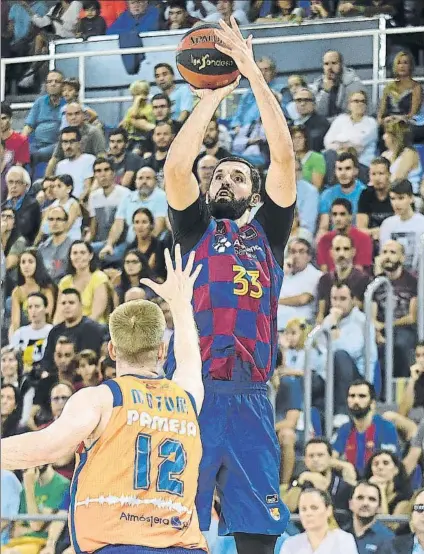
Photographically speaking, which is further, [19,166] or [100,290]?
[19,166]

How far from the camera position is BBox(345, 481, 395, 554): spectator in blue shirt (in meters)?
7.52

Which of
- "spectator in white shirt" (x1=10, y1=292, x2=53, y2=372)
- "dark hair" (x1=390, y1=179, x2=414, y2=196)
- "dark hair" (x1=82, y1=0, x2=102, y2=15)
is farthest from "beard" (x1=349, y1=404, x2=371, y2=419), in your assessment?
"dark hair" (x1=82, y1=0, x2=102, y2=15)

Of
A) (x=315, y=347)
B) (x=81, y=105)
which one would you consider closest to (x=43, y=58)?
(x=81, y=105)

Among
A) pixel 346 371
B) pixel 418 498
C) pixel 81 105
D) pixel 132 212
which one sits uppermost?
pixel 81 105

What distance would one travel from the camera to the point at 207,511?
5543 mm

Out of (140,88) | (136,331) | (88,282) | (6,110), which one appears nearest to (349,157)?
(88,282)

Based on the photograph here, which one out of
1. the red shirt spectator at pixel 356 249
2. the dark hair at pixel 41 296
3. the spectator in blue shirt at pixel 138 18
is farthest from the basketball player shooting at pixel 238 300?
the spectator in blue shirt at pixel 138 18

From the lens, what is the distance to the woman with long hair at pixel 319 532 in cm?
744

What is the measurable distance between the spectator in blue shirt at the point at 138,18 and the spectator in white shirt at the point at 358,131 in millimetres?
2741

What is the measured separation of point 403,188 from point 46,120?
3.84 metres

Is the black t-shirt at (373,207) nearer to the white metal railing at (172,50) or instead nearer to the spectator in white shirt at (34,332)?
the white metal railing at (172,50)

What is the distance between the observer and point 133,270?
9.79 metres

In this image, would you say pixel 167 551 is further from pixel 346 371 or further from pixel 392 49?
pixel 392 49

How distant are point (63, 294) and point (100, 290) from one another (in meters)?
0.28
